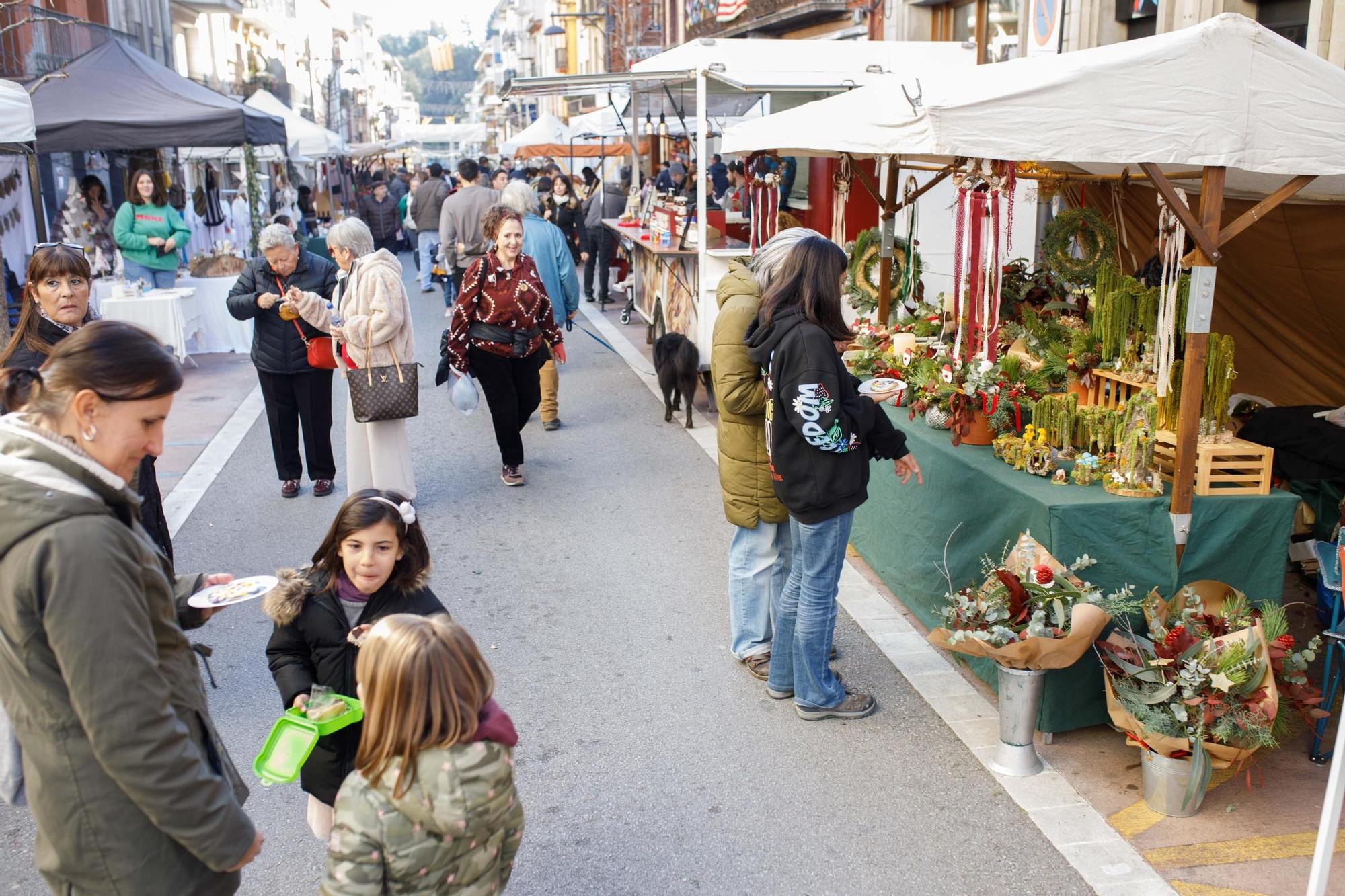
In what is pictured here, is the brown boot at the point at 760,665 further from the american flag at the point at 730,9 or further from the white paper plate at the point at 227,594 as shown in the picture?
the american flag at the point at 730,9

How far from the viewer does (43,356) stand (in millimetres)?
4598

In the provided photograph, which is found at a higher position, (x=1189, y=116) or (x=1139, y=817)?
(x=1189, y=116)

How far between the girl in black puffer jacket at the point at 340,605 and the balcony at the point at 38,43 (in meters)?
12.5

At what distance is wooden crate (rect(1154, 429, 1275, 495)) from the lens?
14.2ft

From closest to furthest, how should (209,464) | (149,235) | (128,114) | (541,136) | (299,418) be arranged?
(299,418), (209,464), (128,114), (149,235), (541,136)

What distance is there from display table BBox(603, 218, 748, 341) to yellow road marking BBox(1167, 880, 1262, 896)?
6.51 metres

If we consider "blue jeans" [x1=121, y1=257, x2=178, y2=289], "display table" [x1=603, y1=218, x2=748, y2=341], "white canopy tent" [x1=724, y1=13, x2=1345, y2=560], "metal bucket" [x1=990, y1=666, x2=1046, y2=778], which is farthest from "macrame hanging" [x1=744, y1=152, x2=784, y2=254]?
"blue jeans" [x1=121, y1=257, x2=178, y2=289]

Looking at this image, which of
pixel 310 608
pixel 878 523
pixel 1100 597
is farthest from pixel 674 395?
pixel 310 608

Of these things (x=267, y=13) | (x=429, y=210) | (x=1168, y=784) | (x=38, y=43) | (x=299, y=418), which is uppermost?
(x=267, y=13)

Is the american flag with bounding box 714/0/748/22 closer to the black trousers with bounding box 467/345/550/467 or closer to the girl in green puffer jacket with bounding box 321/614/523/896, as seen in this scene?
the black trousers with bounding box 467/345/550/467

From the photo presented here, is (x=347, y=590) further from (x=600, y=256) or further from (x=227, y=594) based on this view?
(x=600, y=256)

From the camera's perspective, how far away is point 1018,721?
407 centimetres

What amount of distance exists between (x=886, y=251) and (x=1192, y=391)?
3.60 metres

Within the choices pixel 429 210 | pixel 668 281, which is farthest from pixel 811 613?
pixel 429 210
